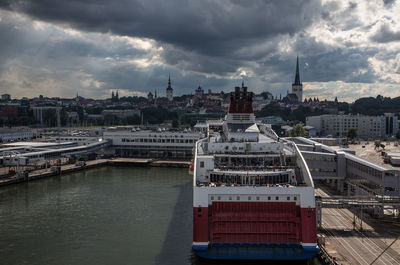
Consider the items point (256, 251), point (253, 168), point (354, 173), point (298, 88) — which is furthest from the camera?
point (298, 88)

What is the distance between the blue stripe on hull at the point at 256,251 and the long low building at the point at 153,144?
3436cm

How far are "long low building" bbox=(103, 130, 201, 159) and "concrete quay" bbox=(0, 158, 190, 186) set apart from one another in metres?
3.96

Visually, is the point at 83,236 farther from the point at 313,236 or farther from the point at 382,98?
the point at 382,98

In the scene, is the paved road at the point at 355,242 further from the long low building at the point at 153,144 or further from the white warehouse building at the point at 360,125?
the white warehouse building at the point at 360,125

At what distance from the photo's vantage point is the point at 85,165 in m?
40.5

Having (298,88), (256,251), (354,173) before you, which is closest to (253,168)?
(256,251)

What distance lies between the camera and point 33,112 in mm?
109875

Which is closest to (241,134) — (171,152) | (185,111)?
(171,152)

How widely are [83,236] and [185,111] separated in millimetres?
121323

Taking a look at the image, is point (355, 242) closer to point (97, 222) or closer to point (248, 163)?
point (248, 163)

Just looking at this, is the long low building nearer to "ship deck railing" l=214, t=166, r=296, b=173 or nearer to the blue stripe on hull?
"ship deck railing" l=214, t=166, r=296, b=173

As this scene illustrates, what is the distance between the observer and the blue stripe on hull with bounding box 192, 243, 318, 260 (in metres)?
13.5

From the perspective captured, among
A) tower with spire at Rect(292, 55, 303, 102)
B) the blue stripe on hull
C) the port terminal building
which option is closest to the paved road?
the blue stripe on hull

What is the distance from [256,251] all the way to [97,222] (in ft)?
33.9
